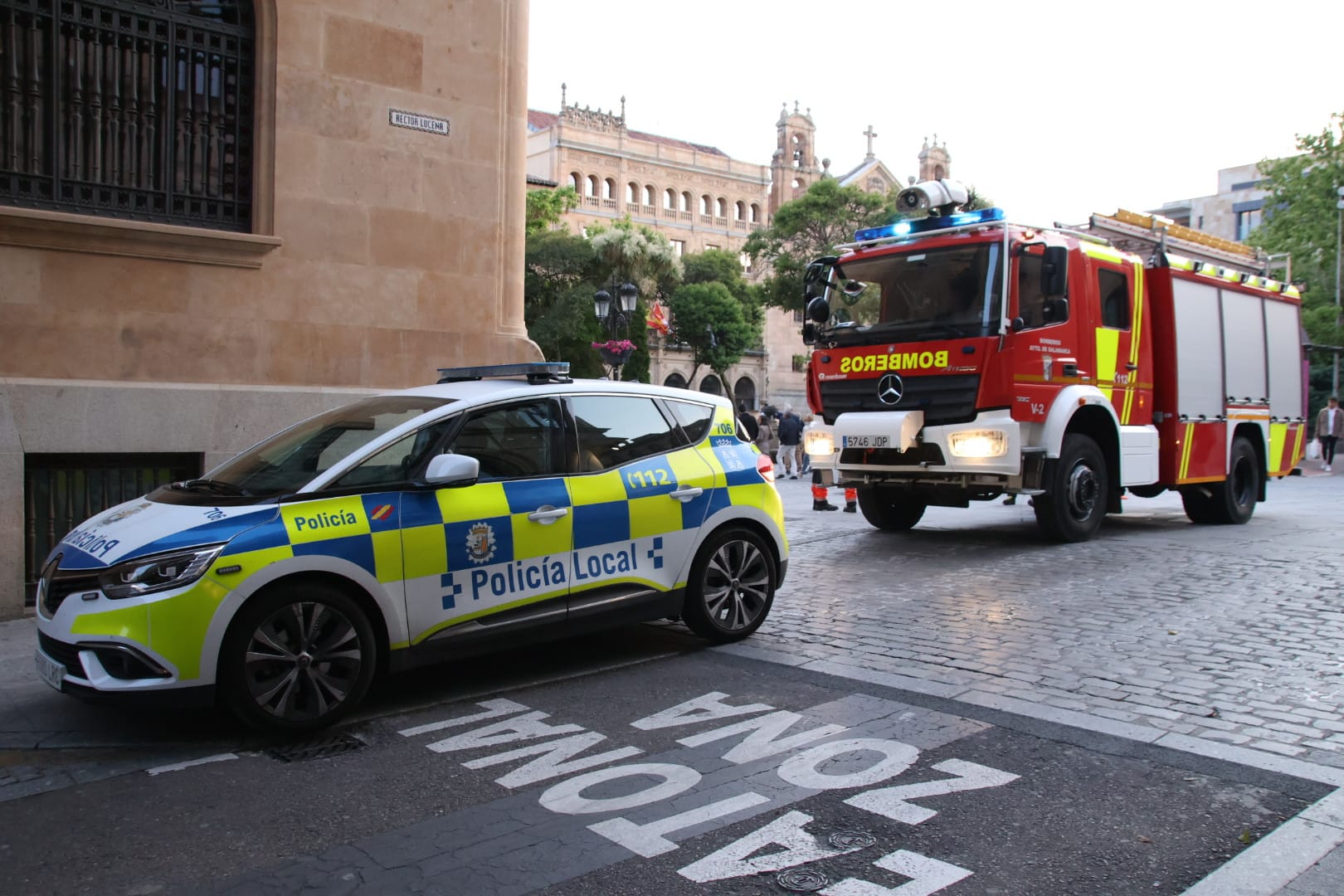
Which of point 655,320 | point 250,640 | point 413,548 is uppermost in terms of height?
point 655,320

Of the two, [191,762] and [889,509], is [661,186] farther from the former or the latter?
[191,762]

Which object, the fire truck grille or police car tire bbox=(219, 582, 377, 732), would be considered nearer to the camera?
police car tire bbox=(219, 582, 377, 732)

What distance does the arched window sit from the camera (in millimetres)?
8508

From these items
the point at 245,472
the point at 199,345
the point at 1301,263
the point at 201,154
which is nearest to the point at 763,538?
the point at 245,472

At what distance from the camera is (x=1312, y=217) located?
142 ft

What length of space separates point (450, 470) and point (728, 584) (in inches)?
86.6

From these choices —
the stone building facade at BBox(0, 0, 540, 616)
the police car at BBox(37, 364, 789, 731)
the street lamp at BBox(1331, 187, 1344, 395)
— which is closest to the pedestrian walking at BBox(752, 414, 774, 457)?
the stone building facade at BBox(0, 0, 540, 616)

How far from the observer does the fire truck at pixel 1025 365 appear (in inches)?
396

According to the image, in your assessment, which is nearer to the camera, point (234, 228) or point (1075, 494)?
point (234, 228)

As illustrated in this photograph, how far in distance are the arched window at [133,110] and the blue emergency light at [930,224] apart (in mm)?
5912

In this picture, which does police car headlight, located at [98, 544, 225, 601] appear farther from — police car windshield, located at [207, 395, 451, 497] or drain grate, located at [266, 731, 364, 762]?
drain grate, located at [266, 731, 364, 762]

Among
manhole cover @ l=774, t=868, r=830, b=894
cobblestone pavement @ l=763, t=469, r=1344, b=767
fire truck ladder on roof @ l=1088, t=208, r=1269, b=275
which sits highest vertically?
fire truck ladder on roof @ l=1088, t=208, r=1269, b=275

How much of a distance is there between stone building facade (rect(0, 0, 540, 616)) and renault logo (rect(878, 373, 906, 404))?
3.66 metres

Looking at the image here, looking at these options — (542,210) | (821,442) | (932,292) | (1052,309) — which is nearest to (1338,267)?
(1052,309)
